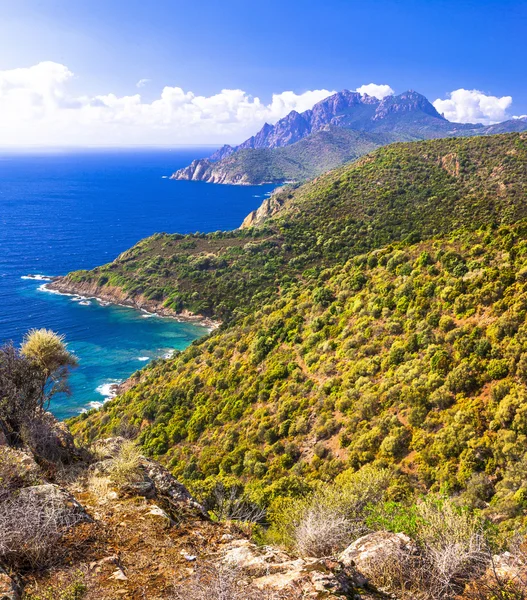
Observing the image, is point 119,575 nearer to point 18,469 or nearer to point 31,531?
point 31,531

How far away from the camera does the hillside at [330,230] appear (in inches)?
3091

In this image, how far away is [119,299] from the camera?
296ft

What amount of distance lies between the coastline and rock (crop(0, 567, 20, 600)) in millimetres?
69826

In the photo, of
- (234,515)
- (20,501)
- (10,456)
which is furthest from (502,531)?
(10,456)

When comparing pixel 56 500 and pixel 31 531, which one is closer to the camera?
pixel 31 531

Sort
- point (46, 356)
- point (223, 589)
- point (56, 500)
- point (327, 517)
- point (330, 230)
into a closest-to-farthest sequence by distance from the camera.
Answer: point (223, 589) < point (56, 500) < point (327, 517) < point (46, 356) < point (330, 230)

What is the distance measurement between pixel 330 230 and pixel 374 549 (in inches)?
3349

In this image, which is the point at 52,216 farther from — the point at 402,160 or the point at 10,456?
the point at 10,456

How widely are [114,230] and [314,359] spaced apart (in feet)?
464

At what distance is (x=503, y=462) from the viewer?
1808 cm

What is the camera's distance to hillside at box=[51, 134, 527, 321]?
7850cm

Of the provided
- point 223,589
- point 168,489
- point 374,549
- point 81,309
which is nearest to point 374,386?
point 168,489

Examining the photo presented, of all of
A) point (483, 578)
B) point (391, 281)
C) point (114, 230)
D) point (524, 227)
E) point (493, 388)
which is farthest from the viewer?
point (114, 230)

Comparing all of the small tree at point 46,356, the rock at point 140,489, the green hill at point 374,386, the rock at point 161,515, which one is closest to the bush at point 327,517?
the green hill at point 374,386
